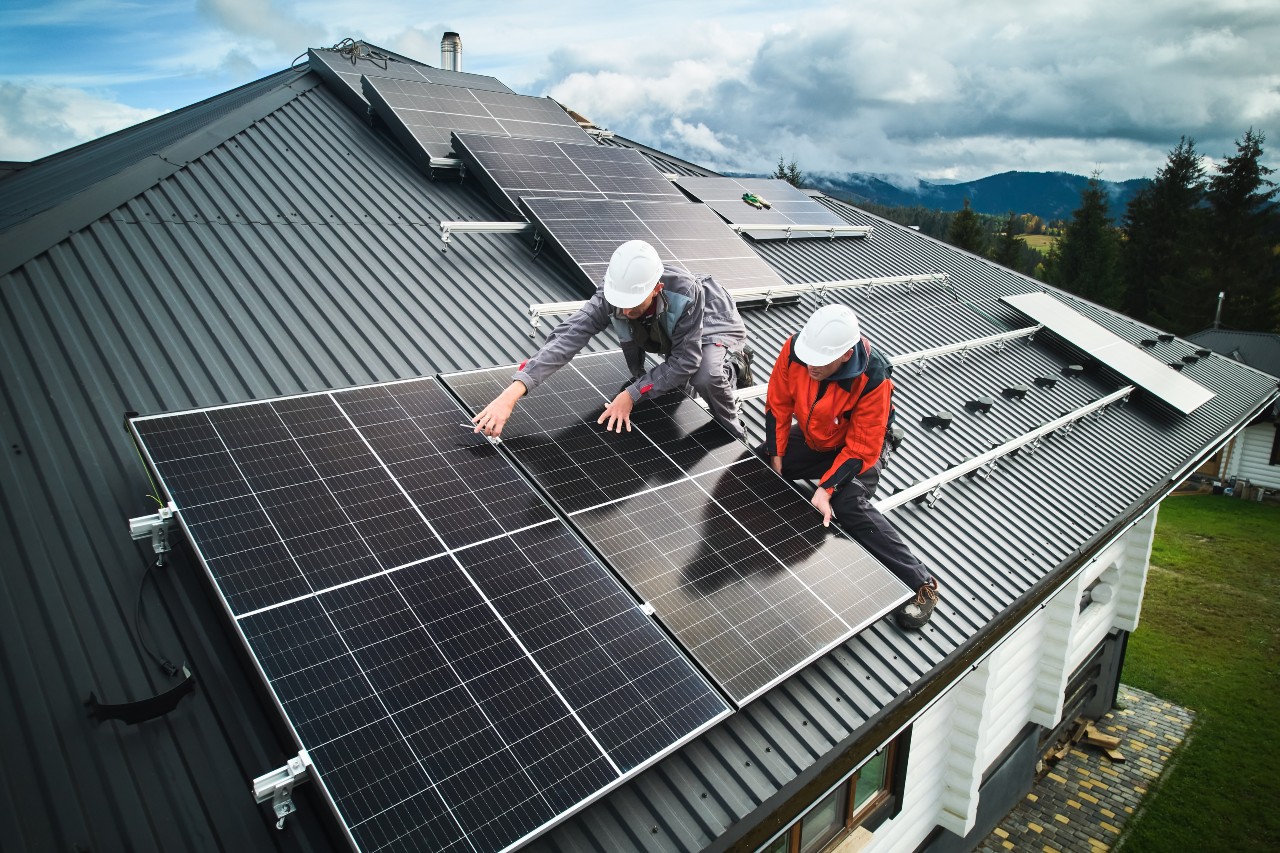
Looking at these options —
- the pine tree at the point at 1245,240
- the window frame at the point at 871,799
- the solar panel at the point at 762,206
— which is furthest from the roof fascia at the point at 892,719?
the pine tree at the point at 1245,240

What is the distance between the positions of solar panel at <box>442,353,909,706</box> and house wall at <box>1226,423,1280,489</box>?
39.2 m

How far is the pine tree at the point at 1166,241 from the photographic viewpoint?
54.6m

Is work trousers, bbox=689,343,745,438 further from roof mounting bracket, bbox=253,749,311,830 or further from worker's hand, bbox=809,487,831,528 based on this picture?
roof mounting bracket, bbox=253,749,311,830

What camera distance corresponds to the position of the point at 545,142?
44.0ft

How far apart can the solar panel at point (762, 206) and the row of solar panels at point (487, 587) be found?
9.28m

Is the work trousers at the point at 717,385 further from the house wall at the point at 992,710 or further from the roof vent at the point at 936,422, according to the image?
the roof vent at the point at 936,422

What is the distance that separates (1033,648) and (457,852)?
11.4 m

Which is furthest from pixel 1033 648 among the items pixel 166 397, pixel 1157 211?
pixel 1157 211

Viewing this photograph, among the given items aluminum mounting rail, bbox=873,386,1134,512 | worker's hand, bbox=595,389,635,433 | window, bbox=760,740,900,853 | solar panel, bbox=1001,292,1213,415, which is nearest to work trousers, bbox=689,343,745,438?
worker's hand, bbox=595,389,635,433

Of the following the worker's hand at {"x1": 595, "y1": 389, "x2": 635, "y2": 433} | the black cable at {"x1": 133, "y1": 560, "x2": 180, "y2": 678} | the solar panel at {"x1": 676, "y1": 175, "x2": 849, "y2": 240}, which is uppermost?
the solar panel at {"x1": 676, "y1": 175, "x2": 849, "y2": 240}

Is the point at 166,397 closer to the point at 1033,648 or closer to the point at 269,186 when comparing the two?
the point at 269,186

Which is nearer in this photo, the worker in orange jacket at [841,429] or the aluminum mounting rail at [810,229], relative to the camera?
the worker in orange jacket at [841,429]

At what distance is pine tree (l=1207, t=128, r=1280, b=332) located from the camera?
51.9 metres

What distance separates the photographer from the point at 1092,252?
63.9 metres
